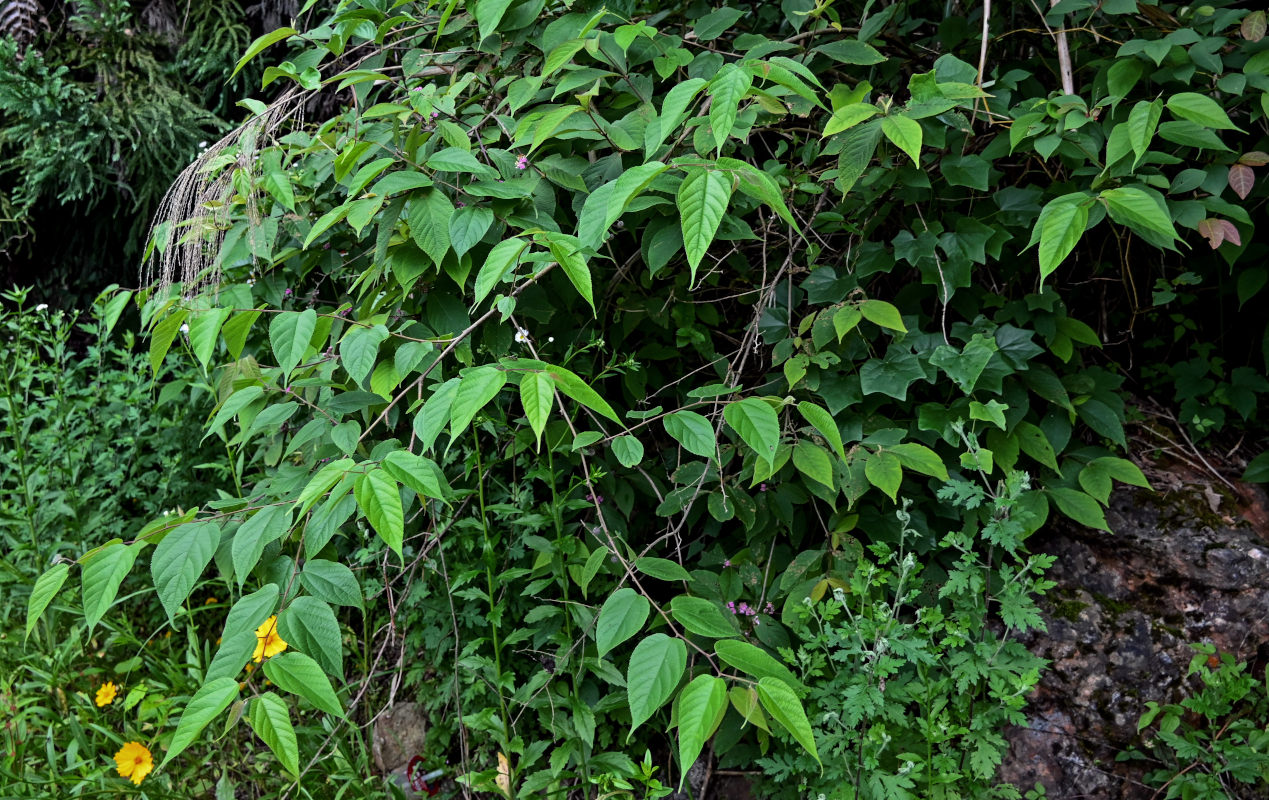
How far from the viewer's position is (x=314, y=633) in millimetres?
964

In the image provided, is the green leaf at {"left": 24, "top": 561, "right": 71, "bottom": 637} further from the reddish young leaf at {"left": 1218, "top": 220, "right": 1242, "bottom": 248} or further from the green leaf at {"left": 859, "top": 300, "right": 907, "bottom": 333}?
the reddish young leaf at {"left": 1218, "top": 220, "right": 1242, "bottom": 248}

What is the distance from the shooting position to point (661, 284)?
1.91 meters

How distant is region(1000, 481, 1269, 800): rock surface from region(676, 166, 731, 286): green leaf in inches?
51.5

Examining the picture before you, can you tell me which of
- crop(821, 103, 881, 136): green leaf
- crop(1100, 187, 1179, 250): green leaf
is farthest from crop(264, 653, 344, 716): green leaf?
crop(1100, 187, 1179, 250): green leaf

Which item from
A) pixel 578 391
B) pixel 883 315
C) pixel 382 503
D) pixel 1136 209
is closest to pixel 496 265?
pixel 578 391

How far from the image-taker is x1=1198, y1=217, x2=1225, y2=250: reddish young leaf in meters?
1.49

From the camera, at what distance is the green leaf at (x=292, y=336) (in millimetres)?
1192

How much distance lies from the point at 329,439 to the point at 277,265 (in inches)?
28.7

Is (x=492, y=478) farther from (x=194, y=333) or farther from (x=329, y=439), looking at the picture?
(x=194, y=333)

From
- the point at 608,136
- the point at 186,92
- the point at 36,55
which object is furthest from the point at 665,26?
the point at 36,55

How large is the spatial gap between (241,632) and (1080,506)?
154cm

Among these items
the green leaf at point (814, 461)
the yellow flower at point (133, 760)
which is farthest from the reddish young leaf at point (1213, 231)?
the yellow flower at point (133, 760)

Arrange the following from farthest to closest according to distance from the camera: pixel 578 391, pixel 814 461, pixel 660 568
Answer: pixel 814 461, pixel 660 568, pixel 578 391

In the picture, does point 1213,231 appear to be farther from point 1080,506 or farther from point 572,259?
point 572,259
